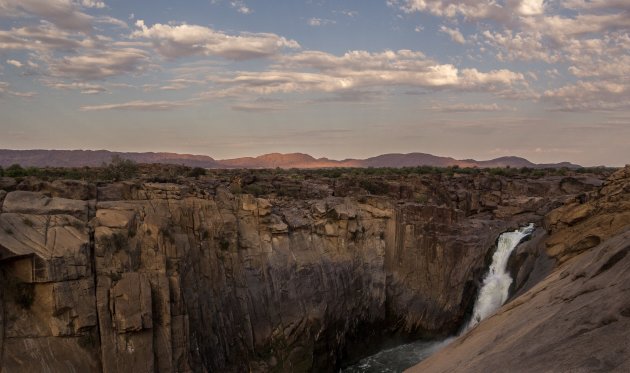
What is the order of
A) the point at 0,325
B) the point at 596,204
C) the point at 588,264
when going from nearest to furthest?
the point at 588,264, the point at 0,325, the point at 596,204

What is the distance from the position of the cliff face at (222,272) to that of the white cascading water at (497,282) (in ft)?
2.79

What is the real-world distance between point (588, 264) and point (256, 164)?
16869cm

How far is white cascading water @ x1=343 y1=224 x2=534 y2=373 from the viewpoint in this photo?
30031mm

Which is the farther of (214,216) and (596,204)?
(214,216)

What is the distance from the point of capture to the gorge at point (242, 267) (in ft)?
59.9

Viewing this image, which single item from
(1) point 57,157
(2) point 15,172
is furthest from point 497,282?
(1) point 57,157

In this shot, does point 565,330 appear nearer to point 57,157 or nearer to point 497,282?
point 497,282

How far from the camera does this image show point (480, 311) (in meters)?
32.9

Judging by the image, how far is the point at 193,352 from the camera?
858 inches

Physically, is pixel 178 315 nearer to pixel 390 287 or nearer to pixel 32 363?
pixel 32 363

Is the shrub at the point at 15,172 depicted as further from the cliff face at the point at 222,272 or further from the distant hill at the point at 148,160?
the distant hill at the point at 148,160

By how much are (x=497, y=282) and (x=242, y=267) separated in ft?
55.1

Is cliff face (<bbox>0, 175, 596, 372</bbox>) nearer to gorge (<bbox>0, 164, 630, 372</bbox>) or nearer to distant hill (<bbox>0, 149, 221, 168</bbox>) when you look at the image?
gorge (<bbox>0, 164, 630, 372</bbox>)

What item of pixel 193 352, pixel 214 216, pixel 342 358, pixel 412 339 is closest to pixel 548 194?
pixel 412 339
